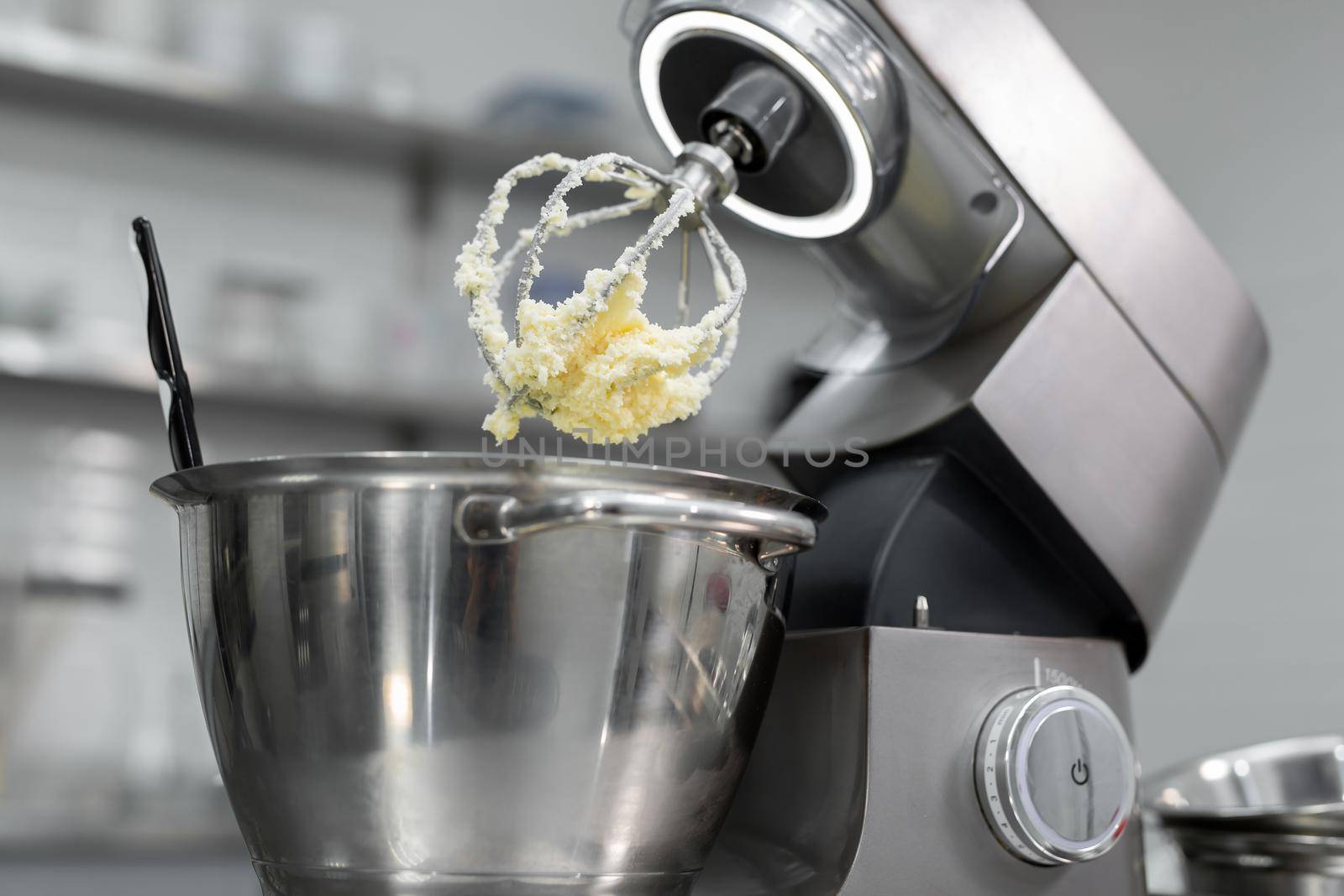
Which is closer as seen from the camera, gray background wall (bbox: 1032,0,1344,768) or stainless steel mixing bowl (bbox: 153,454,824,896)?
stainless steel mixing bowl (bbox: 153,454,824,896)

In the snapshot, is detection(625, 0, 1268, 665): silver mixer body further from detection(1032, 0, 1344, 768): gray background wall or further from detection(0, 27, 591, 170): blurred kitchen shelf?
detection(0, 27, 591, 170): blurred kitchen shelf

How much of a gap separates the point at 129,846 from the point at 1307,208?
1474mm

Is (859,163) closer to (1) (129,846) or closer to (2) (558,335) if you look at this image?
(2) (558,335)

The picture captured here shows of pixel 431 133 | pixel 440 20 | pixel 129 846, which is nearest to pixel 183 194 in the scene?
pixel 431 133

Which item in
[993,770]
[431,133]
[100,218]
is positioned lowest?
[993,770]

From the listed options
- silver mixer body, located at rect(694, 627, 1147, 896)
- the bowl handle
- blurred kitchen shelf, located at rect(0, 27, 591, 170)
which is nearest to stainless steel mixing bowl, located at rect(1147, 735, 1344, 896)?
silver mixer body, located at rect(694, 627, 1147, 896)

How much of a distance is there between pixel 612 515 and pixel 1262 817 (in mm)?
319

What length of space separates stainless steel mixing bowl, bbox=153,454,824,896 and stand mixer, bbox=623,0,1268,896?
0.10m

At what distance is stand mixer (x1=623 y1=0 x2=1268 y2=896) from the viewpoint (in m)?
0.40

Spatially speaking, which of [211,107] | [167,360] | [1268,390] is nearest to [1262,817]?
[167,360]

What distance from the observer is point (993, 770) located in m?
0.40

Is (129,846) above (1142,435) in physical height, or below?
below

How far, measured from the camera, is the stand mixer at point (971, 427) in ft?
1.32

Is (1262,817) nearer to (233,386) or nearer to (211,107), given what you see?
(233,386)
